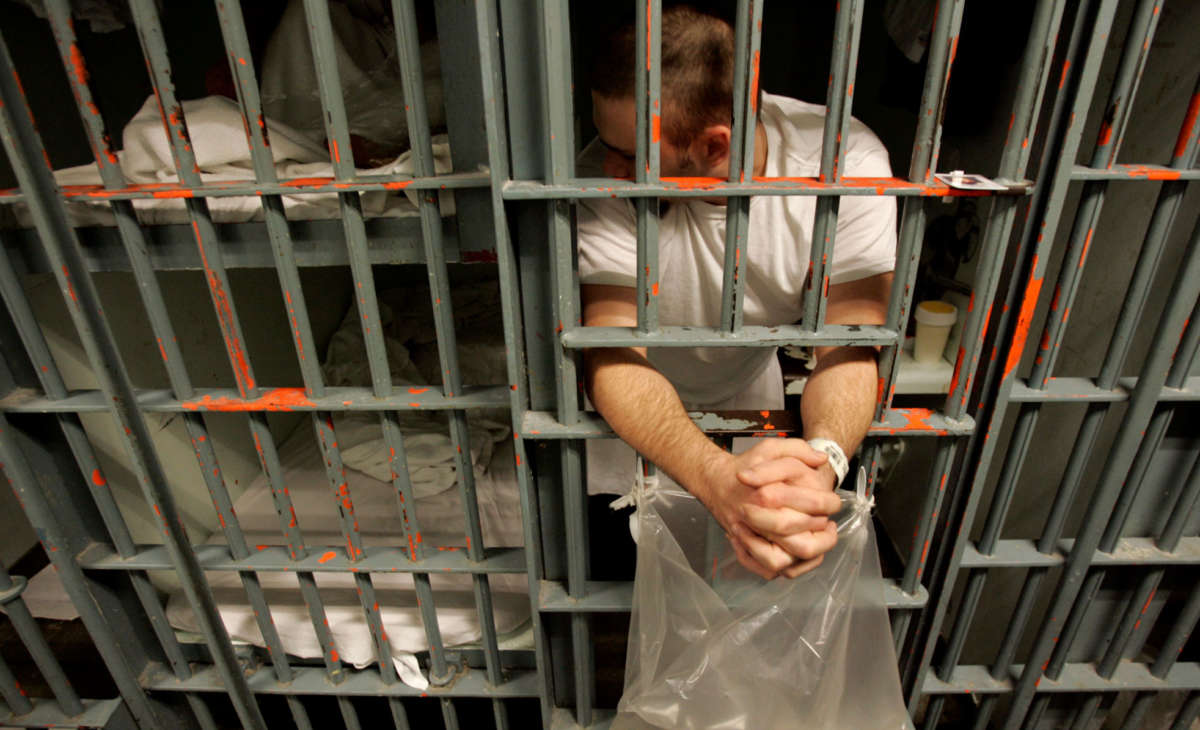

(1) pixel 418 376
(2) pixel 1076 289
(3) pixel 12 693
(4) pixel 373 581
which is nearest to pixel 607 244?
(2) pixel 1076 289

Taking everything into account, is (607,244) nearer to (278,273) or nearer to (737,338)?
(737,338)

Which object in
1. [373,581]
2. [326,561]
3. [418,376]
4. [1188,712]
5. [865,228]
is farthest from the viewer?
[418,376]

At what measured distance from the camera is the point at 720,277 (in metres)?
1.24

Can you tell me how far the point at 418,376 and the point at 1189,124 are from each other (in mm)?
2068

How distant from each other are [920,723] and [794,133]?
1.64 m

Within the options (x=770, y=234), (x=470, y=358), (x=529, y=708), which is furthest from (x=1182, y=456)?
(x=470, y=358)

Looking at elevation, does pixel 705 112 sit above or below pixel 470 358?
above

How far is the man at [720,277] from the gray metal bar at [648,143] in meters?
0.13

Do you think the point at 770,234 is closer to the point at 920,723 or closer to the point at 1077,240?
the point at 1077,240

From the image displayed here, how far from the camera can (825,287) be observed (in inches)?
34.7

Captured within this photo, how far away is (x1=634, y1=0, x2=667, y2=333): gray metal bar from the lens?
757 millimetres

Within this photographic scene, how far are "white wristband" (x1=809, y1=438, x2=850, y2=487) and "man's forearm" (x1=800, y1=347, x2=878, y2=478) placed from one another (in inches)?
0.8

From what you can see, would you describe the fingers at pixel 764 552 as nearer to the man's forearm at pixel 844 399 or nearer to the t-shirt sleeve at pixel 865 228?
the man's forearm at pixel 844 399

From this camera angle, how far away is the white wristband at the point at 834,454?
2.94 ft
